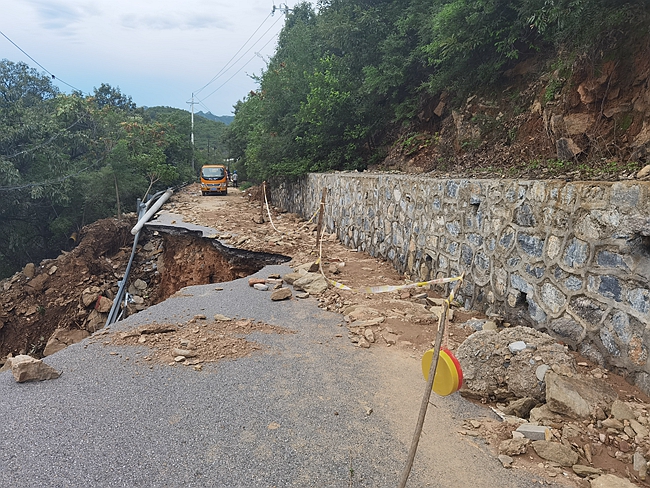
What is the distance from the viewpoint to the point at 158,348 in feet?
14.2

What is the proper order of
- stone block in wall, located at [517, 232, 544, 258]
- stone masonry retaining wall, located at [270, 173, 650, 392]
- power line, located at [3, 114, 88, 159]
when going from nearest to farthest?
stone masonry retaining wall, located at [270, 173, 650, 392] < stone block in wall, located at [517, 232, 544, 258] < power line, located at [3, 114, 88, 159]

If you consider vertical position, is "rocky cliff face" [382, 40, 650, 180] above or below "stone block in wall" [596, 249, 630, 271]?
above

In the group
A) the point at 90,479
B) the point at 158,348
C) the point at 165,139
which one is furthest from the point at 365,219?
the point at 165,139

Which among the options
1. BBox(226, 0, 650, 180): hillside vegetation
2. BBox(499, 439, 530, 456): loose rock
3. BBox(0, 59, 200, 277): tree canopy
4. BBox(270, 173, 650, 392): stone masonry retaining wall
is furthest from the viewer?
BBox(0, 59, 200, 277): tree canopy

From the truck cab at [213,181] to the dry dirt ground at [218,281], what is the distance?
2959mm

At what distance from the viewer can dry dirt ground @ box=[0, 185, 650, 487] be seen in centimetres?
290

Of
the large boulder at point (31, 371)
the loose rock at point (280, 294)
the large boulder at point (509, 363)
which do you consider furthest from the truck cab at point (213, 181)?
the large boulder at point (509, 363)

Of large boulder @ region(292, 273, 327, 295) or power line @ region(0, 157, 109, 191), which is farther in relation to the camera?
power line @ region(0, 157, 109, 191)

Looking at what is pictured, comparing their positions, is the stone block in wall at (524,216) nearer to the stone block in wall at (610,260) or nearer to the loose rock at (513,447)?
the stone block in wall at (610,260)

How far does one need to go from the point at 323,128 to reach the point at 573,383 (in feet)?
42.2

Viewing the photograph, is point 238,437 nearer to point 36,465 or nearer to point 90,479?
point 90,479

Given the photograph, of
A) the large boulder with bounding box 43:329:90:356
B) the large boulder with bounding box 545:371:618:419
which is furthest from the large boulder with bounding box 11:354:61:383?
the large boulder with bounding box 43:329:90:356

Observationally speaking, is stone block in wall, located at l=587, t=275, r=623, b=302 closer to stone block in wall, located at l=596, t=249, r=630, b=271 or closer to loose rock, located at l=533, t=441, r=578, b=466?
stone block in wall, located at l=596, t=249, r=630, b=271

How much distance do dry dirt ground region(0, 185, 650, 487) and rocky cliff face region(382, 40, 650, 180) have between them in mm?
2257
